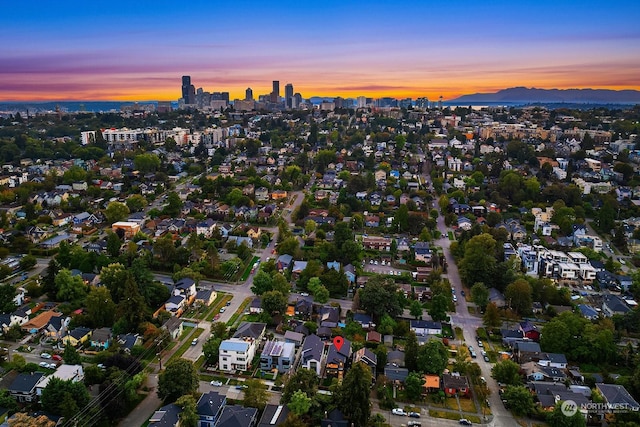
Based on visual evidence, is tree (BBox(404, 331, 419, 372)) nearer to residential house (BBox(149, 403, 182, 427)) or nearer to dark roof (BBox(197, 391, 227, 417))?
dark roof (BBox(197, 391, 227, 417))

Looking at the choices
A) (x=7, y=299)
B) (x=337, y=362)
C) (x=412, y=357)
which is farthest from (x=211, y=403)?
(x=7, y=299)

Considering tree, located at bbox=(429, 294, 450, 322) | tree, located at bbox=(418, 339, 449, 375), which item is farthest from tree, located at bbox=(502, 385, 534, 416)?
tree, located at bbox=(429, 294, 450, 322)

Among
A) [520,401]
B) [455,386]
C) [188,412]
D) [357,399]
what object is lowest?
[455,386]

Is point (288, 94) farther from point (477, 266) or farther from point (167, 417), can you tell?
point (167, 417)

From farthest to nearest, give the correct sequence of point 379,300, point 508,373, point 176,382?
1. point 379,300
2. point 508,373
3. point 176,382

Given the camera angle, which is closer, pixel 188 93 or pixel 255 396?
pixel 255 396

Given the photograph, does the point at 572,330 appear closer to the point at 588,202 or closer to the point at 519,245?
the point at 519,245

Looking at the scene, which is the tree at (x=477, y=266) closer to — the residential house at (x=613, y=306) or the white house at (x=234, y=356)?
the residential house at (x=613, y=306)

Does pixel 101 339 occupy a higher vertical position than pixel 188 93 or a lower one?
lower
